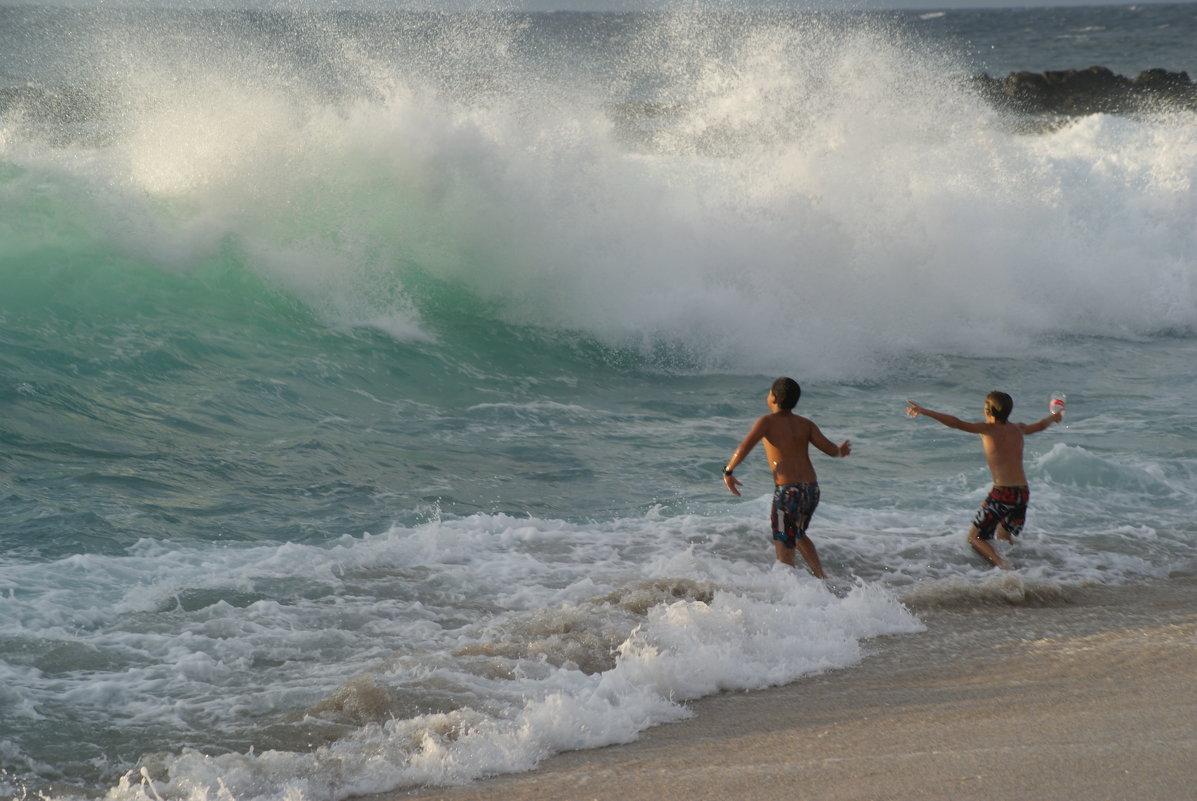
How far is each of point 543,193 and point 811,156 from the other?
139 inches

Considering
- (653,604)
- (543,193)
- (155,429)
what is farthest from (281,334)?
(653,604)

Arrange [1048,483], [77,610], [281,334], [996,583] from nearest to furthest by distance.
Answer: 1. [77,610]
2. [996,583]
3. [1048,483]
4. [281,334]

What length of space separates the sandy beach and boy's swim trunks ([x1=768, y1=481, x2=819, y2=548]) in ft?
3.47

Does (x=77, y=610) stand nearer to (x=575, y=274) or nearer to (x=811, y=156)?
(x=575, y=274)

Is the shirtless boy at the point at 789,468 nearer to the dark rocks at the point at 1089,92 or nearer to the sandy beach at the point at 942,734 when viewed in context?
the sandy beach at the point at 942,734

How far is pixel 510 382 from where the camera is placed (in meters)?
10.8

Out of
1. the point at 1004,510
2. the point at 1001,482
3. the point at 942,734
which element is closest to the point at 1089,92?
the point at 1001,482

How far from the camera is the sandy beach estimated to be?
3.66 meters

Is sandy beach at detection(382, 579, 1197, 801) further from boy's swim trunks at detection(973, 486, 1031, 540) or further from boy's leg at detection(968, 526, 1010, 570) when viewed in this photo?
boy's swim trunks at detection(973, 486, 1031, 540)

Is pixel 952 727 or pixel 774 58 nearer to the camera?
pixel 952 727

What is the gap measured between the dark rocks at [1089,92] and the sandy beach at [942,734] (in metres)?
31.4

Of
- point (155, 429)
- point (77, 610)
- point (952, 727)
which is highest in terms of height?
point (155, 429)

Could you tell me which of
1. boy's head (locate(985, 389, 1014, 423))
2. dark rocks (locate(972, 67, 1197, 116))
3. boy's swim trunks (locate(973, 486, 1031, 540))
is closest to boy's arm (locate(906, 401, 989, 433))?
boy's head (locate(985, 389, 1014, 423))

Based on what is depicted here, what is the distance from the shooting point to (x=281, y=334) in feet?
36.2
